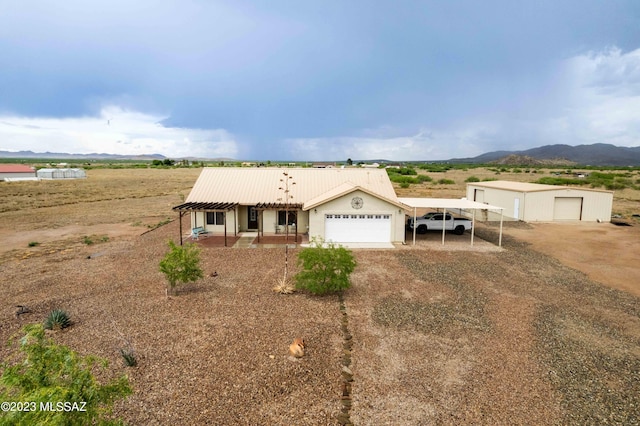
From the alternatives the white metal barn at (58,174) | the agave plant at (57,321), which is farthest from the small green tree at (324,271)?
the white metal barn at (58,174)

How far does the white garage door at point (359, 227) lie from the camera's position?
2253cm

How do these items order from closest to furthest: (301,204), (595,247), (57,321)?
1. (57,321)
2. (595,247)
3. (301,204)

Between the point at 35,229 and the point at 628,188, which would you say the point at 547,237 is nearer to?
the point at 35,229

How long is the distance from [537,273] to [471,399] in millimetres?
11420

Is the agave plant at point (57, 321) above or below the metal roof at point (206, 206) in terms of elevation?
below

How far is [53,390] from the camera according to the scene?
4.15 m

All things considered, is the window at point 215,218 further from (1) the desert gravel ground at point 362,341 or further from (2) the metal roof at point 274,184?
(1) the desert gravel ground at point 362,341

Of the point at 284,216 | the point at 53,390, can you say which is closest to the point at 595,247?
the point at 284,216

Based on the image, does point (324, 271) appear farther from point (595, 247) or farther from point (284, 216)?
point (595, 247)

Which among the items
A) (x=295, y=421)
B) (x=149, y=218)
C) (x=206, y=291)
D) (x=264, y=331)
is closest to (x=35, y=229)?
(x=149, y=218)

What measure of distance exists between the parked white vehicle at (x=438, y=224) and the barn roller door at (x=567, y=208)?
11174 mm

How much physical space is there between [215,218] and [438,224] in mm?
15452

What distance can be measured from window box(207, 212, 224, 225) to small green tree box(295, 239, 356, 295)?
12.9 m

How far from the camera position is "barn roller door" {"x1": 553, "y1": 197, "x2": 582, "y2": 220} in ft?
104
